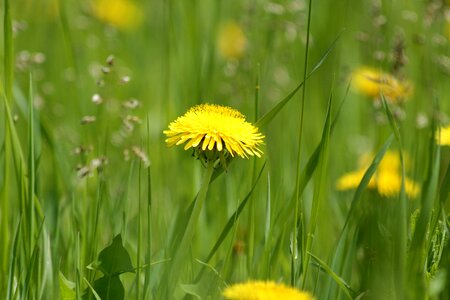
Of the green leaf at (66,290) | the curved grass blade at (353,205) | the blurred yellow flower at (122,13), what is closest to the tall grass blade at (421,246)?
the curved grass blade at (353,205)

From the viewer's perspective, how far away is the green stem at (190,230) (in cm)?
151

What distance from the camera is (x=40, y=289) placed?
5.49ft

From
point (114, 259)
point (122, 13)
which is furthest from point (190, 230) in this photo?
point (122, 13)

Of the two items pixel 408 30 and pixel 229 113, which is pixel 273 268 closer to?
pixel 229 113

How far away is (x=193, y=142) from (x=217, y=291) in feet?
0.86

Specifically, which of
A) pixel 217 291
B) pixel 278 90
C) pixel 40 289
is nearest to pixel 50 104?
pixel 278 90

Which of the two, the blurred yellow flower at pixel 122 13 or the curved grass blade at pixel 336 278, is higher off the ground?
the blurred yellow flower at pixel 122 13

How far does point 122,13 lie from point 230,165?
2.73 m

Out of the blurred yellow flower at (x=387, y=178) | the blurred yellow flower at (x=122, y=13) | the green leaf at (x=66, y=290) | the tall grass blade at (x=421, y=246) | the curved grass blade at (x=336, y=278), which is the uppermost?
the blurred yellow flower at (x=122, y=13)

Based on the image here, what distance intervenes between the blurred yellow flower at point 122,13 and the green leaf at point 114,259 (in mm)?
3184

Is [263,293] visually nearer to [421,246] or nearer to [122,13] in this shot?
[421,246]

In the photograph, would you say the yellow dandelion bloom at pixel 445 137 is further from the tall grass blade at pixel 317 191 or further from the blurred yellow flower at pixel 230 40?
the blurred yellow flower at pixel 230 40

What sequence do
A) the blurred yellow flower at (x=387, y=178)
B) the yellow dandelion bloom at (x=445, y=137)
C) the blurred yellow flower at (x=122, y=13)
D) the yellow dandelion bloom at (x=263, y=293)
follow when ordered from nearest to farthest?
the yellow dandelion bloom at (x=263, y=293) → the yellow dandelion bloom at (x=445, y=137) → the blurred yellow flower at (x=387, y=178) → the blurred yellow flower at (x=122, y=13)

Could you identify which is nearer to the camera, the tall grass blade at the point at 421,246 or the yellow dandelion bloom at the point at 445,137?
the tall grass blade at the point at 421,246
